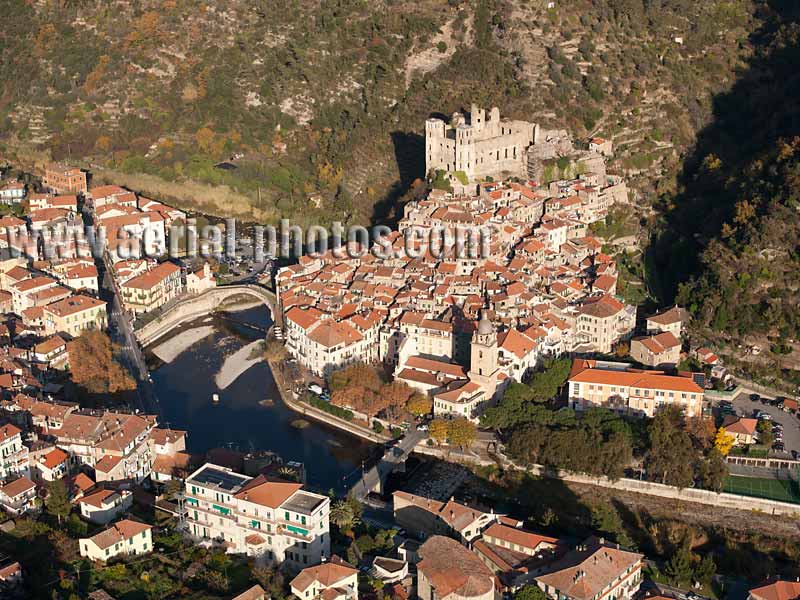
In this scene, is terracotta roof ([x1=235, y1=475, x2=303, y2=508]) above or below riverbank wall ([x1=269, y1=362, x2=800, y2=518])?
above

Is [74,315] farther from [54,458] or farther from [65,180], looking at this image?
[65,180]

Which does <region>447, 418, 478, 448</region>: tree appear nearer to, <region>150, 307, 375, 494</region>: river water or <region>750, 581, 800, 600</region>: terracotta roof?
<region>150, 307, 375, 494</region>: river water

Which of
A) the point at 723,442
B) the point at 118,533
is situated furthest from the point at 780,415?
the point at 118,533

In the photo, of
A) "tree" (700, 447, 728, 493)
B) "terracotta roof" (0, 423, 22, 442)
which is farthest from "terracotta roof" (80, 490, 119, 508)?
"tree" (700, 447, 728, 493)

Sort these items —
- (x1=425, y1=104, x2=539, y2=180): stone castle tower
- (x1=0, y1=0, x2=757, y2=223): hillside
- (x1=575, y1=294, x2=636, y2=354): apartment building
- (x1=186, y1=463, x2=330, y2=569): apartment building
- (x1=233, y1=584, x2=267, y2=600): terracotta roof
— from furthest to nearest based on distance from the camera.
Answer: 1. (x1=0, y1=0, x2=757, y2=223): hillside
2. (x1=425, y1=104, x2=539, y2=180): stone castle tower
3. (x1=575, y1=294, x2=636, y2=354): apartment building
4. (x1=186, y1=463, x2=330, y2=569): apartment building
5. (x1=233, y1=584, x2=267, y2=600): terracotta roof

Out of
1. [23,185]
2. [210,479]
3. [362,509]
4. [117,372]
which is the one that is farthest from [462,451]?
[23,185]

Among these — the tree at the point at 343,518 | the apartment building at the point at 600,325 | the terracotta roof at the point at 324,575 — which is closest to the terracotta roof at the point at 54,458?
the tree at the point at 343,518
